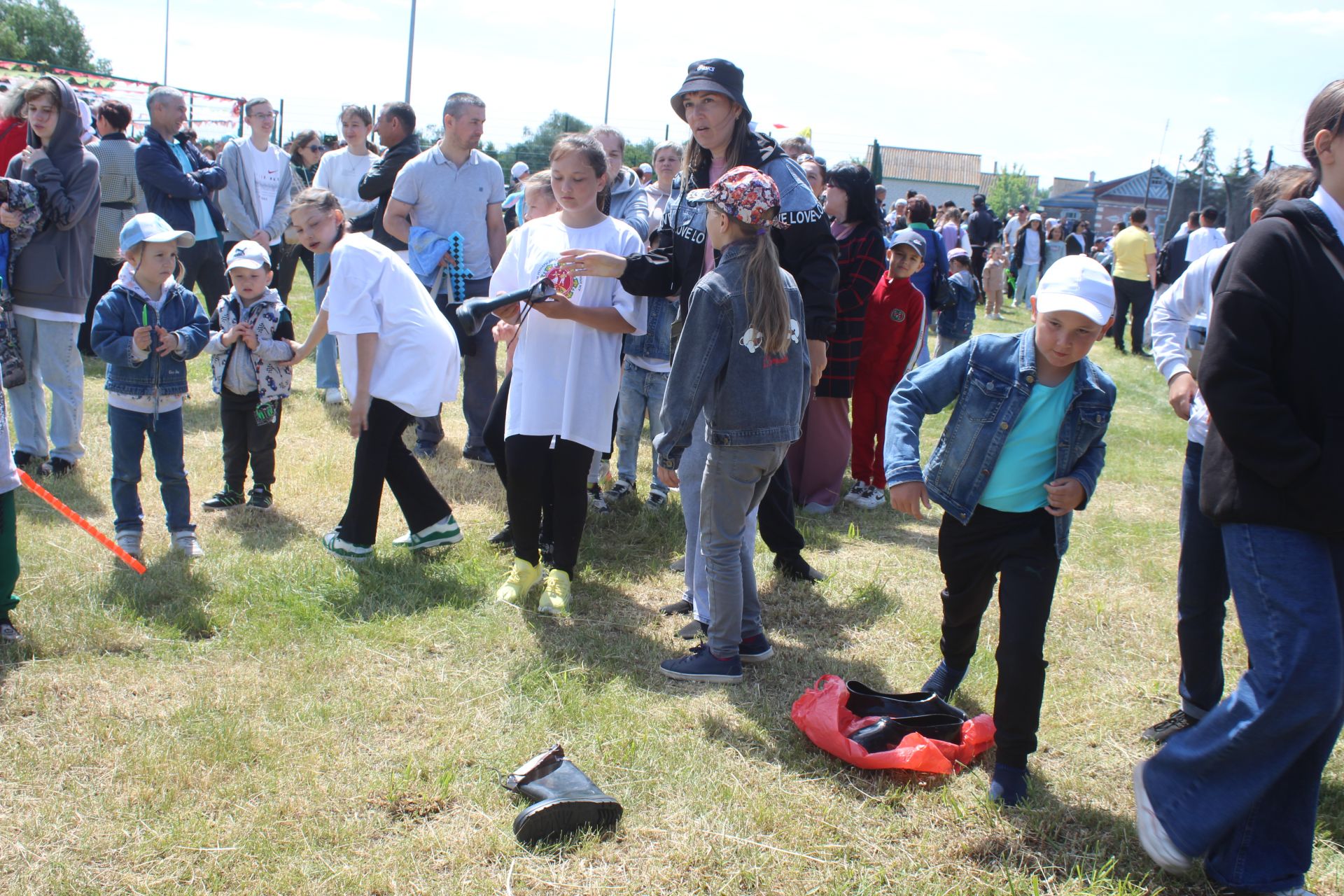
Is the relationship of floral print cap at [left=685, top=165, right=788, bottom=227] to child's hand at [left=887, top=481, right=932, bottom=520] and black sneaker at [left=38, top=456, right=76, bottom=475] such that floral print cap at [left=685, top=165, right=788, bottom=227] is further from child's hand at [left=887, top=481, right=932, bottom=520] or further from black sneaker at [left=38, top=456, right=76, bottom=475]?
black sneaker at [left=38, top=456, right=76, bottom=475]

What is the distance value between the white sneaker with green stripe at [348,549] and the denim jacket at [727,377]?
194 cm

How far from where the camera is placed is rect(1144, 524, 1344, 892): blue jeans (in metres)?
2.39

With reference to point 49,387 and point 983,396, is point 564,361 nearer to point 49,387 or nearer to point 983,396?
point 983,396

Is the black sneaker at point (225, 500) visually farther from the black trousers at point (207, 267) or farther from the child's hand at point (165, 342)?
the black trousers at point (207, 267)

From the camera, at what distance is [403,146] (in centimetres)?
713

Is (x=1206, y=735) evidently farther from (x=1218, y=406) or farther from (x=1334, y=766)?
(x=1334, y=766)

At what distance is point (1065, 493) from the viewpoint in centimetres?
299

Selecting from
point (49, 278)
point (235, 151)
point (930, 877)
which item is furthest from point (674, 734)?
point (235, 151)

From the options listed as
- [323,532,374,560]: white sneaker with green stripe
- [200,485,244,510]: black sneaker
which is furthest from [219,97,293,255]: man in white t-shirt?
[323,532,374,560]: white sneaker with green stripe

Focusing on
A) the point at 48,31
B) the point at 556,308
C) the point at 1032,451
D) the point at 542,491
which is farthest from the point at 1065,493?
the point at 48,31

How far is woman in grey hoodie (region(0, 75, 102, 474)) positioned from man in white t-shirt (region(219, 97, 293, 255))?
9.57 feet

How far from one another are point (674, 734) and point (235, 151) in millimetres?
7593

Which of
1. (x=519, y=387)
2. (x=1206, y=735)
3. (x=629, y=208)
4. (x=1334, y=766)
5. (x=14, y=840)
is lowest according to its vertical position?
(x=14, y=840)

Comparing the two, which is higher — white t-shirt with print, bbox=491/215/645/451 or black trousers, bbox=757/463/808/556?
white t-shirt with print, bbox=491/215/645/451
